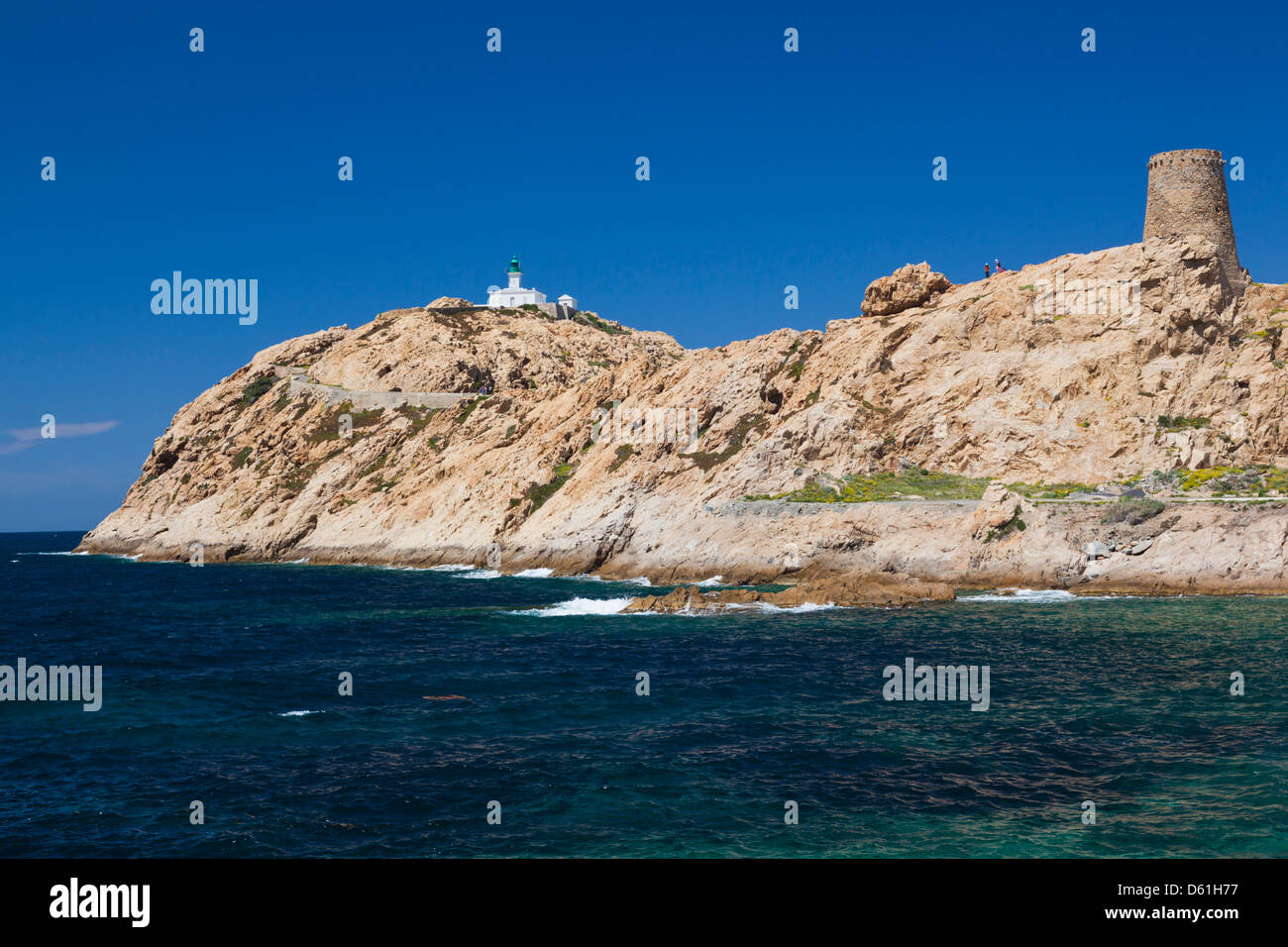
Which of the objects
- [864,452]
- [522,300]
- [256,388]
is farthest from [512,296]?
[864,452]

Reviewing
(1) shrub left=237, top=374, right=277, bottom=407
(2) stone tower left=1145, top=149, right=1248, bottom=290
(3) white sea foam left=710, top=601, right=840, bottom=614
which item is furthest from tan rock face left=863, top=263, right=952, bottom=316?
(1) shrub left=237, top=374, right=277, bottom=407

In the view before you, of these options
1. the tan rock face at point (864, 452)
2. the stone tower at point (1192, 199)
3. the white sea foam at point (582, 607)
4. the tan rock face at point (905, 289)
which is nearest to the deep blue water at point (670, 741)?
the white sea foam at point (582, 607)

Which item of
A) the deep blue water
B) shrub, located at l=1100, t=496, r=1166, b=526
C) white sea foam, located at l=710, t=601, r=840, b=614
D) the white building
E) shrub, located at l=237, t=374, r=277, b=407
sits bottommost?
the deep blue water

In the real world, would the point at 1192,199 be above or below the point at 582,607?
above

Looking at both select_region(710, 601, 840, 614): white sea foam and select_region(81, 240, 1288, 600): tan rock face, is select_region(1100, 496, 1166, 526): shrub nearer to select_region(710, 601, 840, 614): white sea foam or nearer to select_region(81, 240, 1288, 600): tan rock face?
select_region(81, 240, 1288, 600): tan rock face

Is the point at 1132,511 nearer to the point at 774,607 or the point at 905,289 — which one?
the point at 774,607

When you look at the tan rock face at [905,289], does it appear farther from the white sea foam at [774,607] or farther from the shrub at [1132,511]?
the white sea foam at [774,607]
